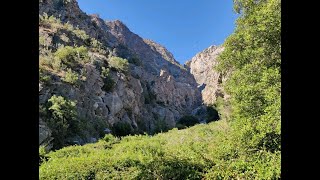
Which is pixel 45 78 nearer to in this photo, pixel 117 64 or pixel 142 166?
pixel 117 64

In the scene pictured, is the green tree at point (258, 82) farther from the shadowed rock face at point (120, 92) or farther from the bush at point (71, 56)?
the bush at point (71, 56)

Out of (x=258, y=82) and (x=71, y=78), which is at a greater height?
(x=71, y=78)

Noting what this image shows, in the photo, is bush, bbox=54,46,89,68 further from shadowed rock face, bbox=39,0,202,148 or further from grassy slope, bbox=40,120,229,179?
grassy slope, bbox=40,120,229,179

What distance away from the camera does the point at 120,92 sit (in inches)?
1278

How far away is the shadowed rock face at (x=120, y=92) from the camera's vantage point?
25.6 m

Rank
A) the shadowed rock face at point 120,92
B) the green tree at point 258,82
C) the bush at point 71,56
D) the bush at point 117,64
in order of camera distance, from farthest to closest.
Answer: the bush at point 117,64, the bush at point 71,56, the shadowed rock face at point 120,92, the green tree at point 258,82

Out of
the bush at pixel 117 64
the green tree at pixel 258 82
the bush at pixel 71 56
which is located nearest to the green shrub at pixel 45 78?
the bush at pixel 71 56

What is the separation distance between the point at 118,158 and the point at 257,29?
6.95 meters

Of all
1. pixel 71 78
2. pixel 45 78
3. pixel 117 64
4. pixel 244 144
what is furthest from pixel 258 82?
pixel 117 64
